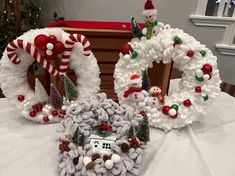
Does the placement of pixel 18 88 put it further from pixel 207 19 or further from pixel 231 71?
pixel 231 71

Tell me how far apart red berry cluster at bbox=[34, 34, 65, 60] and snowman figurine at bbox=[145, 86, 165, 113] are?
0.33 meters

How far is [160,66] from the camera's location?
102cm

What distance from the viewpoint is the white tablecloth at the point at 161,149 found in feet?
2.37

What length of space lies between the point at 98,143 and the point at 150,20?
1.41 feet

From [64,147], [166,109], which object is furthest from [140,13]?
[64,147]

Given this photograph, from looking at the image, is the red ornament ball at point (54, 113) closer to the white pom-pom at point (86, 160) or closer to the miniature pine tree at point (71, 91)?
the miniature pine tree at point (71, 91)

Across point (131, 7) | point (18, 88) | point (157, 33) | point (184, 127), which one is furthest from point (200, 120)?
point (131, 7)

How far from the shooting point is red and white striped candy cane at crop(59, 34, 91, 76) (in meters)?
0.82

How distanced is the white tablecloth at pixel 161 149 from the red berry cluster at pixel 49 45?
10.4 inches

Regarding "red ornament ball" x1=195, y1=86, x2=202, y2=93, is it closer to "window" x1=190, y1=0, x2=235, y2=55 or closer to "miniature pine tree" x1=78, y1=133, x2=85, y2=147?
"miniature pine tree" x1=78, y1=133, x2=85, y2=147

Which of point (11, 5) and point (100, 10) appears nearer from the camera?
point (11, 5)

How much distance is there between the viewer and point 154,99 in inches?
34.8

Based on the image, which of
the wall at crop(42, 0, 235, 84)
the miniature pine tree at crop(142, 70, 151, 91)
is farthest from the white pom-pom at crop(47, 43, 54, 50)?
the wall at crop(42, 0, 235, 84)

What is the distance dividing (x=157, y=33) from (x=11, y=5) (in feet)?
3.00
